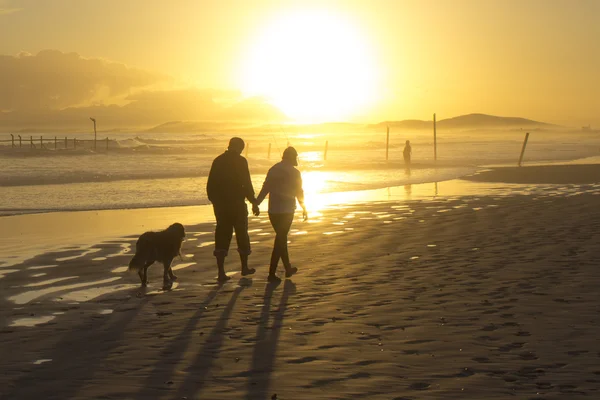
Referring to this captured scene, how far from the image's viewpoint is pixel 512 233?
14742 millimetres

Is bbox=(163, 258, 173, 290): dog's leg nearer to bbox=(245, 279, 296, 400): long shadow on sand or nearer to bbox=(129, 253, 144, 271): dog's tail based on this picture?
bbox=(129, 253, 144, 271): dog's tail

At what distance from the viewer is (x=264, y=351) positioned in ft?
22.5

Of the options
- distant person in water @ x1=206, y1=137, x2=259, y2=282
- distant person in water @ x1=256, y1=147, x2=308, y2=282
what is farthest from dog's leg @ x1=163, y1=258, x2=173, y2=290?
distant person in water @ x1=256, y1=147, x2=308, y2=282

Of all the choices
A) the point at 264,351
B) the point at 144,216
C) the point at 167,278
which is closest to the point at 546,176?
the point at 144,216

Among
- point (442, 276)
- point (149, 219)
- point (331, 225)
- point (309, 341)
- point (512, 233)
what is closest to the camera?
point (309, 341)

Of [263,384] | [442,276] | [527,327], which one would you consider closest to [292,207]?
[442,276]

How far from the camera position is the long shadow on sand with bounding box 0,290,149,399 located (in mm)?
5770

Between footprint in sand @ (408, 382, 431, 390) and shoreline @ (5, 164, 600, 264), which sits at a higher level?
footprint in sand @ (408, 382, 431, 390)

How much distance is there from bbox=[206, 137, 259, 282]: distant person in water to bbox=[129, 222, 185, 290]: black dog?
2.11 feet

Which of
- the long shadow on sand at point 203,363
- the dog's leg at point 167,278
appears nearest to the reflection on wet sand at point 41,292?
the dog's leg at point 167,278

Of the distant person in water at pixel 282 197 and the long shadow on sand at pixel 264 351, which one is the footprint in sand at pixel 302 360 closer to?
the long shadow on sand at pixel 264 351

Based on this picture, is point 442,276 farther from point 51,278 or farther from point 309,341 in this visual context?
point 51,278

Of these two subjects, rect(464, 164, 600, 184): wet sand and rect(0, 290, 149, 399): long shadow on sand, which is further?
rect(464, 164, 600, 184): wet sand

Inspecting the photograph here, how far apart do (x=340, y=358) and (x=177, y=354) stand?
1.42 metres
